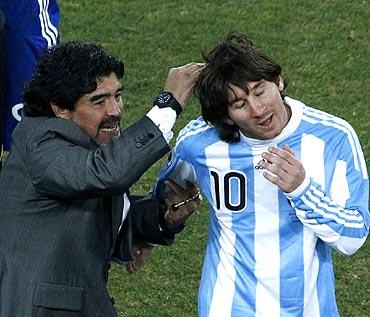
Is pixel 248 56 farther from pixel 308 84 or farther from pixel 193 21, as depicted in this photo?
pixel 193 21

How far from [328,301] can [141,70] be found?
4.75m

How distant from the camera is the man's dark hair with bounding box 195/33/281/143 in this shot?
434cm

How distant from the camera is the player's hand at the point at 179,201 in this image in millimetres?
4684

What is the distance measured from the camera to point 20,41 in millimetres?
5664

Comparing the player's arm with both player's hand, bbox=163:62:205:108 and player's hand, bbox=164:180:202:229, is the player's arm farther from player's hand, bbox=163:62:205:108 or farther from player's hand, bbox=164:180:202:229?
player's hand, bbox=164:180:202:229

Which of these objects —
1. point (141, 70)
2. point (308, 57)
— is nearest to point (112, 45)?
point (141, 70)

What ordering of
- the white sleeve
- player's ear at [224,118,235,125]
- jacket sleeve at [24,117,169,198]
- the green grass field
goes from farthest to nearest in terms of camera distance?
the green grass field, player's ear at [224,118,235,125], the white sleeve, jacket sleeve at [24,117,169,198]

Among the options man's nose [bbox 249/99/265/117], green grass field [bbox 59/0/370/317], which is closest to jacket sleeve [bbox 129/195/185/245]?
man's nose [bbox 249/99/265/117]

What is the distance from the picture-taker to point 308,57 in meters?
9.09

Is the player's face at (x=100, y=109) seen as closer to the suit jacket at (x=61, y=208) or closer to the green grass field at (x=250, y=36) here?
the suit jacket at (x=61, y=208)

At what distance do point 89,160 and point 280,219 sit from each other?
714 millimetres

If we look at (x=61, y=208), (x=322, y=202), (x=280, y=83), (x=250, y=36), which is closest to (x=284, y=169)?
(x=322, y=202)

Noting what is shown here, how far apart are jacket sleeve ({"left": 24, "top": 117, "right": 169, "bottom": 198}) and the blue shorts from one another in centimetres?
147

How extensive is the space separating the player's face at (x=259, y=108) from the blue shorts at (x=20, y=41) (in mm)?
1540
